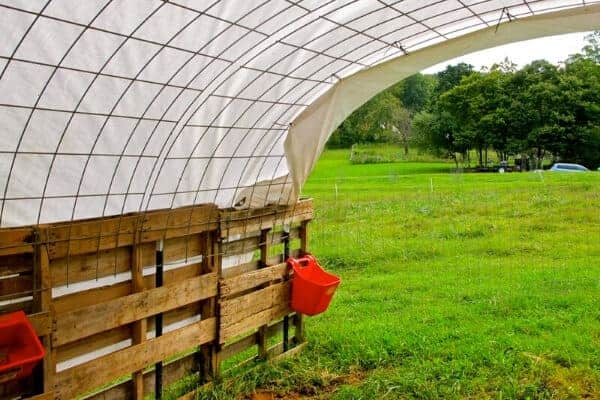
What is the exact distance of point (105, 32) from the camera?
265 cm

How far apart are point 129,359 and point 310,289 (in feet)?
5.71

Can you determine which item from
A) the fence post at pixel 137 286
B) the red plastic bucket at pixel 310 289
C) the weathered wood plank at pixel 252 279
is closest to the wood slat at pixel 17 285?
the fence post at pixel 137 286

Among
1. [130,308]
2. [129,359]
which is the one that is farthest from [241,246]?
[129,359]

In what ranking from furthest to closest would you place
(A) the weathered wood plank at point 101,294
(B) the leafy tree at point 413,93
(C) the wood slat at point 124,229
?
(B) the leafy tree at point 413,93 < (A) the weathered wood plank at point 101,294 < (C) the wood slat at point 124,229

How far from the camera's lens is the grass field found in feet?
14.1

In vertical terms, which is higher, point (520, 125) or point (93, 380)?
point (520, 125)

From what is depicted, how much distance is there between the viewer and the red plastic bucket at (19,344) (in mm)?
2666

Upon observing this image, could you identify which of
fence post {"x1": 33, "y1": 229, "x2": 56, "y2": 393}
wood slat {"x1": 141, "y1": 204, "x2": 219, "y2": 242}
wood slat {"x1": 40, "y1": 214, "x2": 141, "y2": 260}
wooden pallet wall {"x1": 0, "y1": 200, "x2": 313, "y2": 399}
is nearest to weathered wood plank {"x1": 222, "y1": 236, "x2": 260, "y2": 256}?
wooden pallet wall {"x1": 0, "y1": 200, "x2": 313, "y2": 399}

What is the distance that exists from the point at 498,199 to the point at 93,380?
11981 mm

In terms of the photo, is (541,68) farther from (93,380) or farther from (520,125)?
(93,380)

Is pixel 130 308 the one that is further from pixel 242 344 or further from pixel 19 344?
pixel 242 344

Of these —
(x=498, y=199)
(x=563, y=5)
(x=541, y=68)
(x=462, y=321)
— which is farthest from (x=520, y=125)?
(x=563, y=5)

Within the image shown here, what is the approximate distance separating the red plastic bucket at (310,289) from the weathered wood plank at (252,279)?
130mm

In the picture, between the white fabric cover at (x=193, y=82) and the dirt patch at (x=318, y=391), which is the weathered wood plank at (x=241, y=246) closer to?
the white fabric cover at (x=193, y=82)
